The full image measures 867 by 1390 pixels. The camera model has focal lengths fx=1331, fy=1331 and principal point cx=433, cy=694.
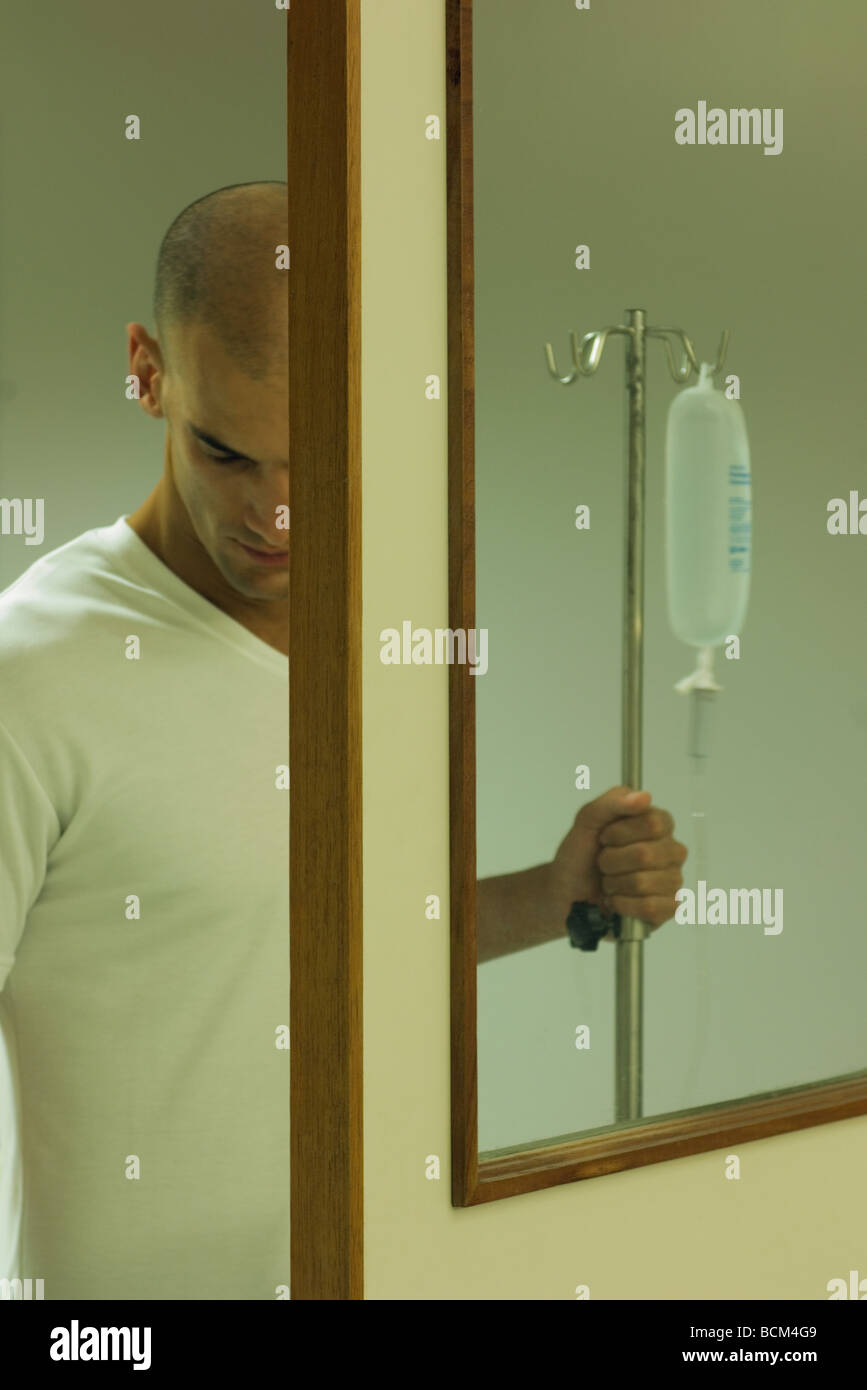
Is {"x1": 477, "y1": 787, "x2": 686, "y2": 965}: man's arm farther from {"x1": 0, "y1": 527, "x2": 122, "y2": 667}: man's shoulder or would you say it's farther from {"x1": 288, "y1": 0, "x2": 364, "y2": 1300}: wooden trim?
{"x1": 0, "y1": 527, "x2": 122, "y2": 667}: man's shoulder

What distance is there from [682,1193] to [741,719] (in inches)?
9.0

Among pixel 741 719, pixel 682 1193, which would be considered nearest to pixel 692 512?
pixel 741 719

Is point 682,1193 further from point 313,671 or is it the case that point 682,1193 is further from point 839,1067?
point 313,671

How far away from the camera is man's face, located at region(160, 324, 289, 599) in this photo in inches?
39.7

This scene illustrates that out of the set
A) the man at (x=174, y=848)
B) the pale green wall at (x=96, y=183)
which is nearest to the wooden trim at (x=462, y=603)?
the man at (x=174, y=848)

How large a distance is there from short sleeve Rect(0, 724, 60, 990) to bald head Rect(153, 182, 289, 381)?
13.5 inches

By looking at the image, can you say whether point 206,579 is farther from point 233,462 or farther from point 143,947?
point 143,947

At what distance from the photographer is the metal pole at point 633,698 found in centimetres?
63

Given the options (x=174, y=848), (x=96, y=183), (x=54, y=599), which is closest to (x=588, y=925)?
(x=174, y=848)

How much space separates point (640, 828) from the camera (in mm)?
629

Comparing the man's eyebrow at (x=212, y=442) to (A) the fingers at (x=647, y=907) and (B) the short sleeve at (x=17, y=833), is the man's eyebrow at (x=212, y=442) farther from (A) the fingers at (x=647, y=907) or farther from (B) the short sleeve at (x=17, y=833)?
(A) the fingers at (x=647, y=907)

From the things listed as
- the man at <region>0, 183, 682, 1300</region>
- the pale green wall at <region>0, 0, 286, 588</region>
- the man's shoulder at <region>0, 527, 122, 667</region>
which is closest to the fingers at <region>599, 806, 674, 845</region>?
the man at <region>0, 183, 682, 1300</region>

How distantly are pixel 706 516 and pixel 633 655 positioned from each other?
0.08 m

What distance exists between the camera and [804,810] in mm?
689
